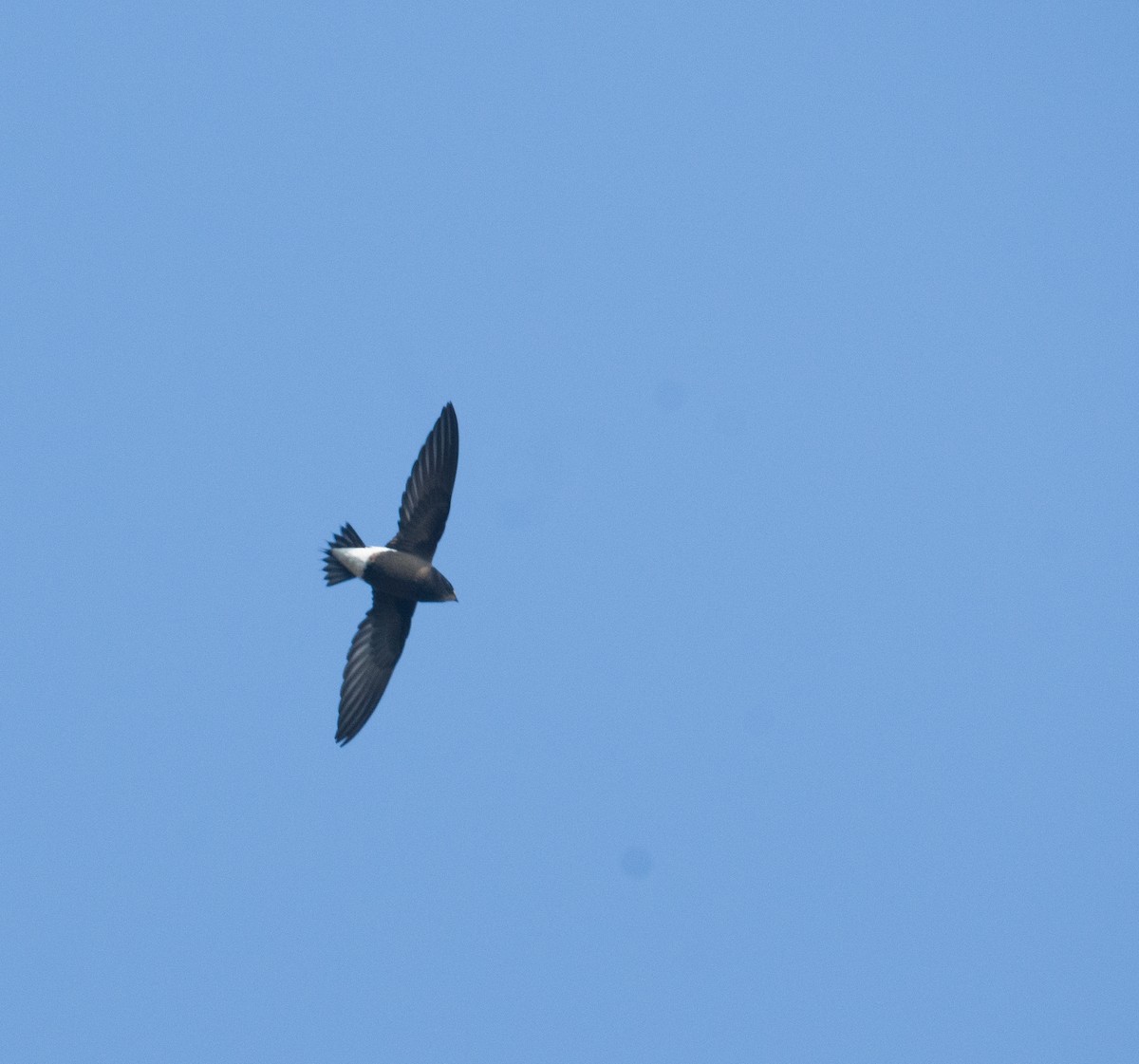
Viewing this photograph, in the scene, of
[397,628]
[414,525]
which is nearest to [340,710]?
[397,628]

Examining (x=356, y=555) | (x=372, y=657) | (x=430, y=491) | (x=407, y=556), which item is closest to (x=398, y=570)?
(x=407, y=556)

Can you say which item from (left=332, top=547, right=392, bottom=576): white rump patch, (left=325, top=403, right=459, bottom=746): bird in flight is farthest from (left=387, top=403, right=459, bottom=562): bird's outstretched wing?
(left=332, top=547, right=392, bottom=576): white rump patch

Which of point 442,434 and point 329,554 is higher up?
point 442,434

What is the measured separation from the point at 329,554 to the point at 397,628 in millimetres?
957

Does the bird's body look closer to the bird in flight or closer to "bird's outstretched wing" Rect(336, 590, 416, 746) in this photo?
the bird in flight

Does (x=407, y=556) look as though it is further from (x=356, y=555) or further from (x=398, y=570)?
(x=356, y=555)

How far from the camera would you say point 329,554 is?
44.3ft

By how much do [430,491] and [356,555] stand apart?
2.73 ft

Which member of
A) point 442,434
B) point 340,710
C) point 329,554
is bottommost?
point 340,710

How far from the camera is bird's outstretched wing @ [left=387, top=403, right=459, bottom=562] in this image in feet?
44.0

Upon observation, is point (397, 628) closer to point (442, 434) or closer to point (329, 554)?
point (329, 554)

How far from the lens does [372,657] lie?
550 inches

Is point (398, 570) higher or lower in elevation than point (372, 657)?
higher

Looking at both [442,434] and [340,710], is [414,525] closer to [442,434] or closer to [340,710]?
[442,434]
